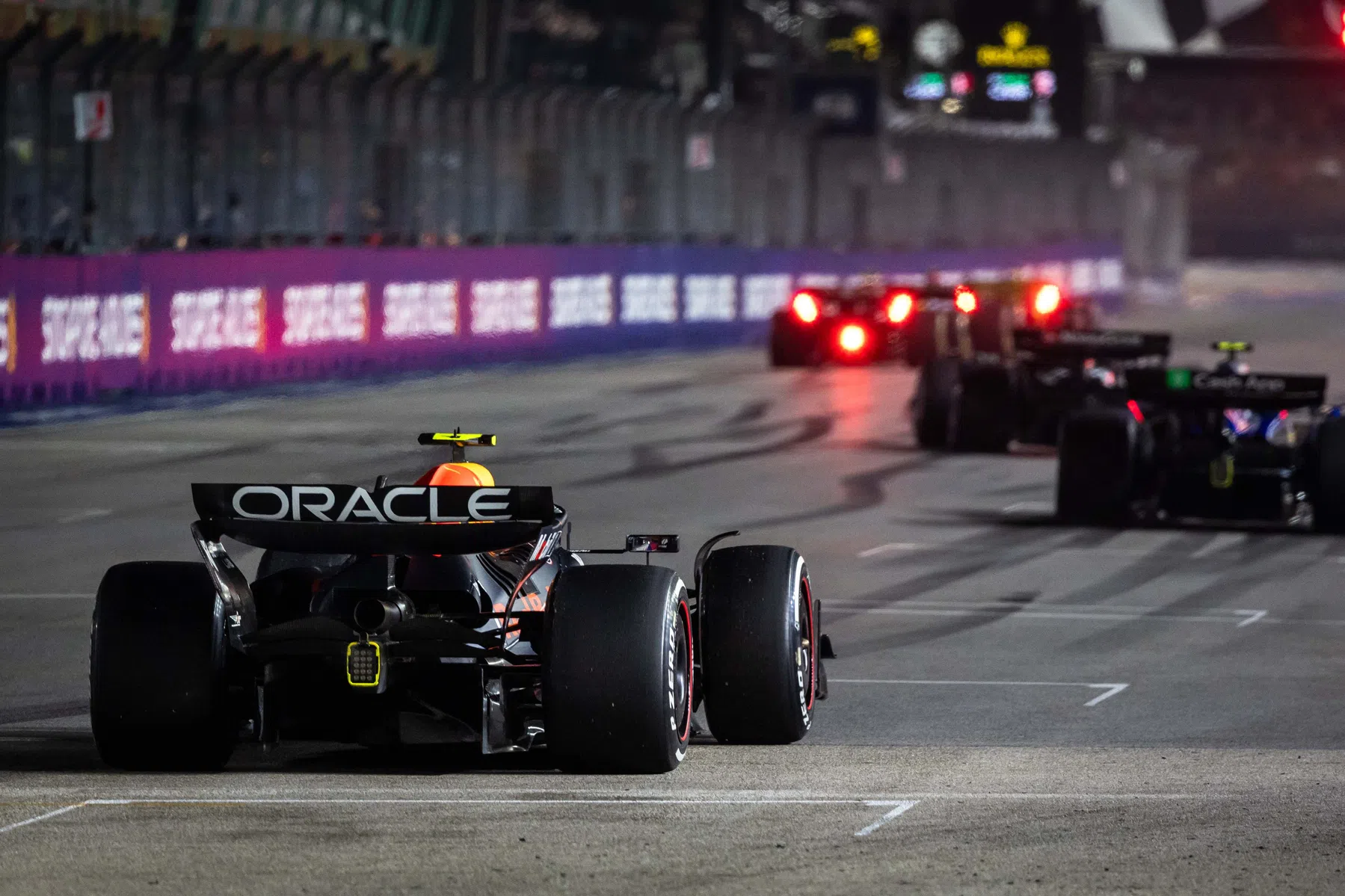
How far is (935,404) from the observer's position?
81.5ft

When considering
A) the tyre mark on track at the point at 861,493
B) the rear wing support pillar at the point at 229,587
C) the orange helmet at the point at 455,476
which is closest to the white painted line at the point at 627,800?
the rear wing support pillar at the point at 229,587

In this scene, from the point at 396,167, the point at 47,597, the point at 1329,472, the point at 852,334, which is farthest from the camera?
the point at 396,167

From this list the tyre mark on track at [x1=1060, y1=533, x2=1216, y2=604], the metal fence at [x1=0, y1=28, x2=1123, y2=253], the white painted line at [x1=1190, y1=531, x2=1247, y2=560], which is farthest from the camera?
the metal fence at [x1=0, y1=28, x2=1123, y2=253]

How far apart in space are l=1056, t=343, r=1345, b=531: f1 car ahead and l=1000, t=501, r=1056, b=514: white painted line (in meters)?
0.85

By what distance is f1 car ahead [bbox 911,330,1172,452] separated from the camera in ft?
74.1

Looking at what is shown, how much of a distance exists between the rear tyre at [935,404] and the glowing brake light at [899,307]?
34.1 feet

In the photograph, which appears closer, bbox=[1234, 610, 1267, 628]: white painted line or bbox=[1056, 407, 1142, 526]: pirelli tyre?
bbox=[1234, 610, 1267, 628]: white painted line

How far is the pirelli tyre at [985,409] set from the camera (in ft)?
79.3

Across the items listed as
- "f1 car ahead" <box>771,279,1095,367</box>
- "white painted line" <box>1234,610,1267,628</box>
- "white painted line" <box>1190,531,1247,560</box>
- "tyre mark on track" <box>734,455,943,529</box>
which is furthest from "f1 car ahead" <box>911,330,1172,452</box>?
"f1 car ahead" <box>771,279,1095,367</box>

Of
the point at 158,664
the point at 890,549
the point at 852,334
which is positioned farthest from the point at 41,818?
the point at 852,334

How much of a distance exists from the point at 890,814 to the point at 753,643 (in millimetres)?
1375

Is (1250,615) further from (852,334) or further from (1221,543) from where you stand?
(852,334)

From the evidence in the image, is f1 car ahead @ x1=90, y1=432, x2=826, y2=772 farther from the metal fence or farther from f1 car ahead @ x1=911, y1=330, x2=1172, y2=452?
the metal fence

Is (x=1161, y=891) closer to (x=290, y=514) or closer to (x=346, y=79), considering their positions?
(x=290, y=514)
